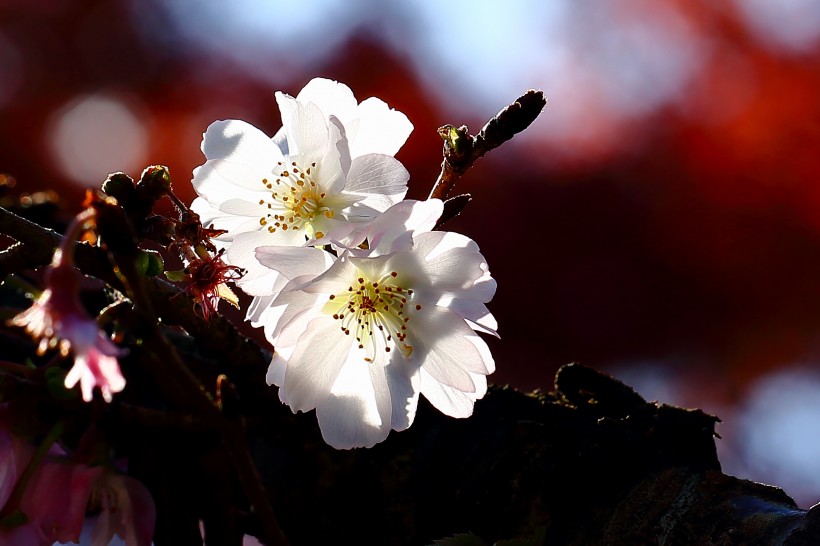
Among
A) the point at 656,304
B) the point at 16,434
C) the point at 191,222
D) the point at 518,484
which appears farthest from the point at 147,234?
the point at 656,304

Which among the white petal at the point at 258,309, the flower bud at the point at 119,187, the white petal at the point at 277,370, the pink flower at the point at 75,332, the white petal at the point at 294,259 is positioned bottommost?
the pink flower at the point at 75,332

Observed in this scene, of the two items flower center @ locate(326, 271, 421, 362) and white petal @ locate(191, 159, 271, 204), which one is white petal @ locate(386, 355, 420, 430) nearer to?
flower center @ locate(326, 271, 421, 362)

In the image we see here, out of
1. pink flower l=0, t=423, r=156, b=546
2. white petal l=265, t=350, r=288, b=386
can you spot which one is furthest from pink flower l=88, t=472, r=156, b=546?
white petal l=265, t=350, r=288, b=386

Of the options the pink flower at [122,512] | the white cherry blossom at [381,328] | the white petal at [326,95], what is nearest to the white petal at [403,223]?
the white cherry blossom at [381,328]

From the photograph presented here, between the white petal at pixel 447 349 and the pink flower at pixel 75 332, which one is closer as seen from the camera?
the pink flower at pixel 75 332

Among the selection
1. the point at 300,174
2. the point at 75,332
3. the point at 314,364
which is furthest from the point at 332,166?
the point at 75,332

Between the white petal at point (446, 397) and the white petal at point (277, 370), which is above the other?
the white petal at point (446, 397)

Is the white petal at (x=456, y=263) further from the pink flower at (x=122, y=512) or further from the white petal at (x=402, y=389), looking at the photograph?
the pink flower at (x=122, y=512)
